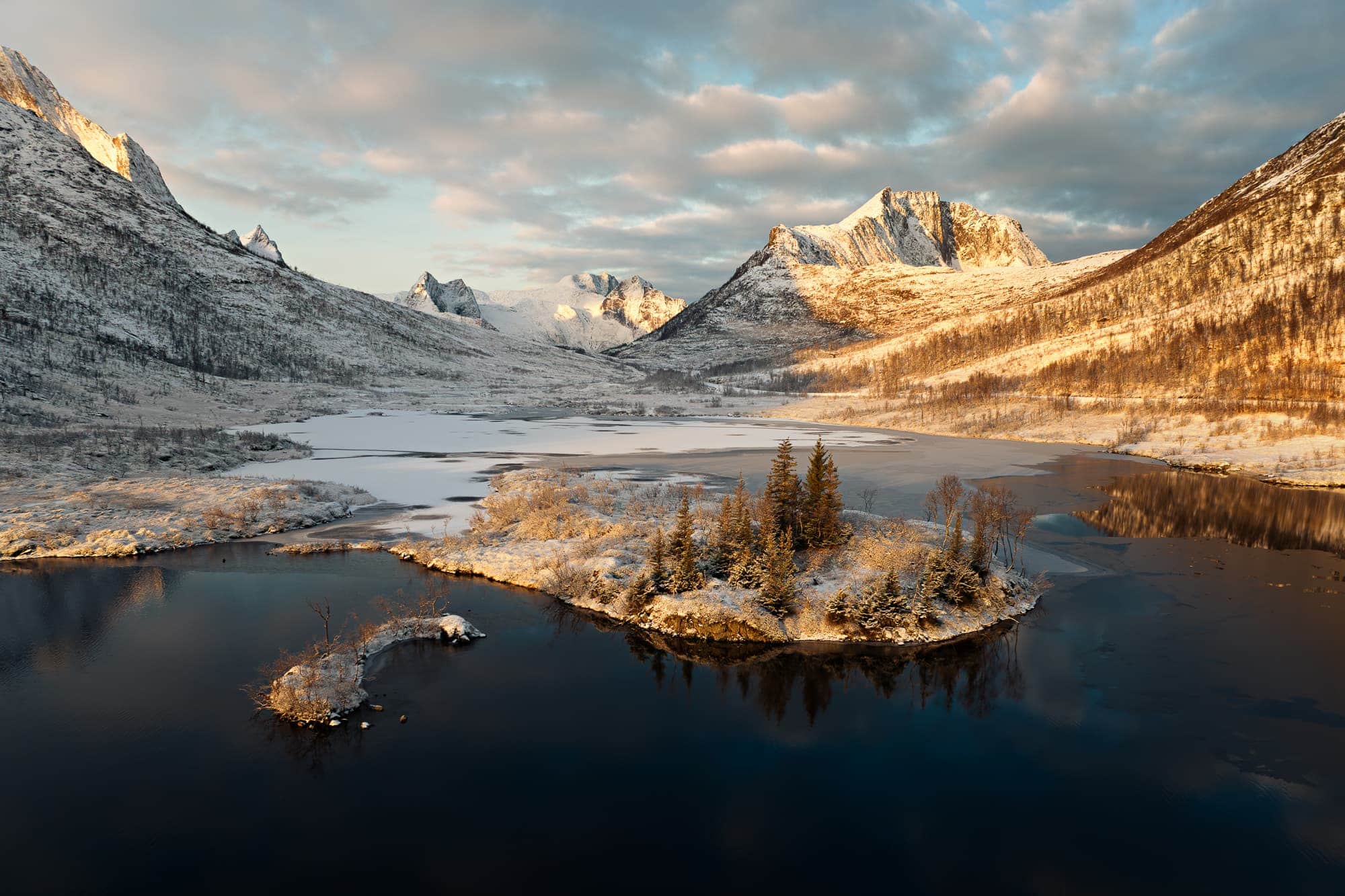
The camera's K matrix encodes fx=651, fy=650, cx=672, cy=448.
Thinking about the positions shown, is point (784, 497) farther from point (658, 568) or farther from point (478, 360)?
point (478, 360)

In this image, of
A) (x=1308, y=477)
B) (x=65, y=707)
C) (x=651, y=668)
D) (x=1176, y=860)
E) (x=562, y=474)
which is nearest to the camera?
(x=1176, y=860)

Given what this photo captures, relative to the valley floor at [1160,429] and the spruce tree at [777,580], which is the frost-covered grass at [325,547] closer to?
the spruce tree at [777,580]

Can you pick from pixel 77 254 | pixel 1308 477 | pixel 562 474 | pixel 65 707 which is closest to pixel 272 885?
pixel 65 707

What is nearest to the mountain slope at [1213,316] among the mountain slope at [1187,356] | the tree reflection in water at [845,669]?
the mountain slope at [1187,356]

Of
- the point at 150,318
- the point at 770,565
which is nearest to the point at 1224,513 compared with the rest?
the point at 770,565

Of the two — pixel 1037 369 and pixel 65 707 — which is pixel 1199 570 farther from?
pixel 1037 369

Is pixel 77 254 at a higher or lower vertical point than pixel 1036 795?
higher

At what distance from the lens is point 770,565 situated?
2316cm

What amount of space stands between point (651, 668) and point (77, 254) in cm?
16378

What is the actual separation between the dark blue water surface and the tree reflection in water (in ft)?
0.35

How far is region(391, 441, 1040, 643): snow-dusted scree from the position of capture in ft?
72.0

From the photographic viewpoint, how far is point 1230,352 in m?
99.9

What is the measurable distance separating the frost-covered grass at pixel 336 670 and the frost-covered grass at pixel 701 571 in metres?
5.22

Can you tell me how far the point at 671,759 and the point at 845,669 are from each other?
6755 millimetres
